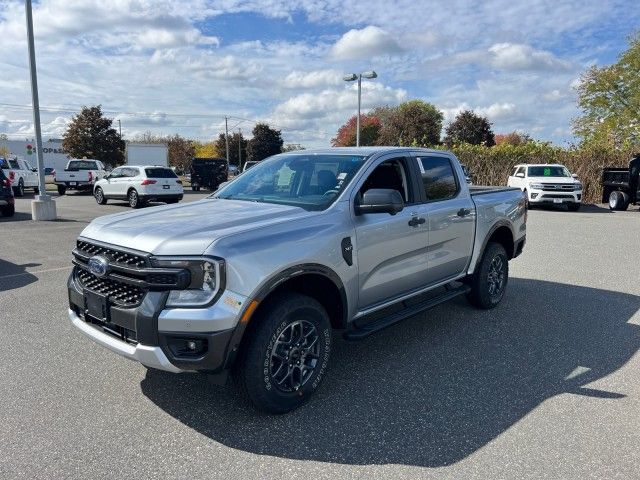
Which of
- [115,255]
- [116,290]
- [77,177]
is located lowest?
[116,290]

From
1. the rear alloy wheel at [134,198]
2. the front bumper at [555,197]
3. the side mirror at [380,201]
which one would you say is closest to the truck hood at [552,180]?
the front bumper at [555,197]

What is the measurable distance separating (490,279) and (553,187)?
50.9ft

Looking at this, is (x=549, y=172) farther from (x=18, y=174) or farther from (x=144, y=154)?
(x=144, y=154)

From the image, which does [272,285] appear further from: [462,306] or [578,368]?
[462,306]

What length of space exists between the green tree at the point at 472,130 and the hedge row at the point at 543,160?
3282cm

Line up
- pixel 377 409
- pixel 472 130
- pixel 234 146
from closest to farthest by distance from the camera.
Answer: pixel 377 409 < pixel 472 130 < pixel 234 146

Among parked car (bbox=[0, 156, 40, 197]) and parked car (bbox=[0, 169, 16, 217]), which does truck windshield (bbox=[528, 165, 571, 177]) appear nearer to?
parked car (bbox=[0, 169, 16, 217])

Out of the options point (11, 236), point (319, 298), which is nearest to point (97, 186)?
point (11, 236)

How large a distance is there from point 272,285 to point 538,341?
121 inches

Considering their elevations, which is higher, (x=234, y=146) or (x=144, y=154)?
(x=234, y=146)

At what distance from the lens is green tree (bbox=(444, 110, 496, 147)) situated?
59.7m

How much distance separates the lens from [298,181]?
4.45 meters

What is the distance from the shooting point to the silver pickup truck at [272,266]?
9.93 ft

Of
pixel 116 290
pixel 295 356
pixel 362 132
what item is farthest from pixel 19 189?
pixel 362 132
